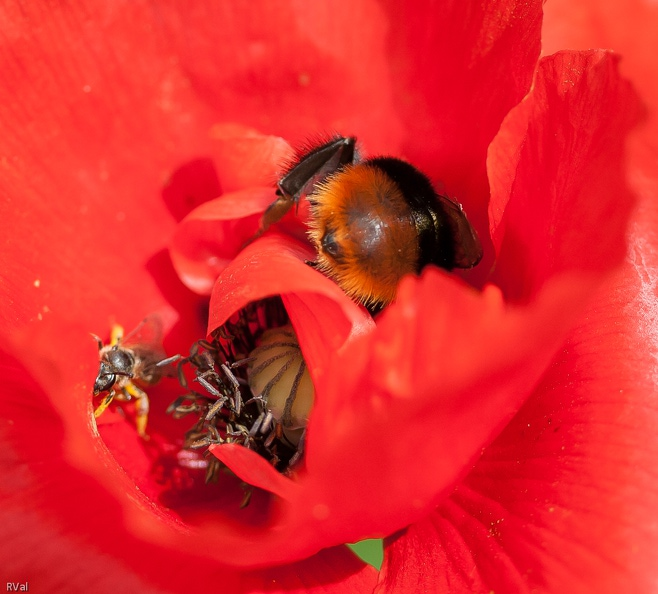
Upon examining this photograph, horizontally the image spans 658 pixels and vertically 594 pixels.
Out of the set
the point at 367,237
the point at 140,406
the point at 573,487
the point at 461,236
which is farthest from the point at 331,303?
the point at 140,406

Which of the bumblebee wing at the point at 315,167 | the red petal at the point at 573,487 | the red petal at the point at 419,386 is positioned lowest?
the red petal at the point at 573,487

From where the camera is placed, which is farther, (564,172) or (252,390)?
(252,390)

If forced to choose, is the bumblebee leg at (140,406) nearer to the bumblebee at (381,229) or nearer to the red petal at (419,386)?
the bumblebee at (381,229)

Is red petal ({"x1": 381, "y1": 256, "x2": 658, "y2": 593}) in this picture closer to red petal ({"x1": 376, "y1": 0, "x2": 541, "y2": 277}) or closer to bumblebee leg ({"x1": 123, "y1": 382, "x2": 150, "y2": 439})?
red petal ({"x1": 376, "y1": 0, "x2": 541, "y2": 277})

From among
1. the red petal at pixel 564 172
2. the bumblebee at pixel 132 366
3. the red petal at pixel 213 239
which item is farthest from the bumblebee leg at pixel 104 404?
the red petal at pixel 564 172

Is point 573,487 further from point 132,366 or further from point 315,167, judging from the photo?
point 132,366

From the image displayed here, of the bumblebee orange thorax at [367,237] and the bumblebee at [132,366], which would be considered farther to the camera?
the bumblebee at [132,366]

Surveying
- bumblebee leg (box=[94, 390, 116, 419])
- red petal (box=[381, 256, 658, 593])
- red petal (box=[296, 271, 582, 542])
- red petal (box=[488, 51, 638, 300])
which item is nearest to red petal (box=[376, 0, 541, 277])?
red petal (box=[488, 51, 638, 300])
